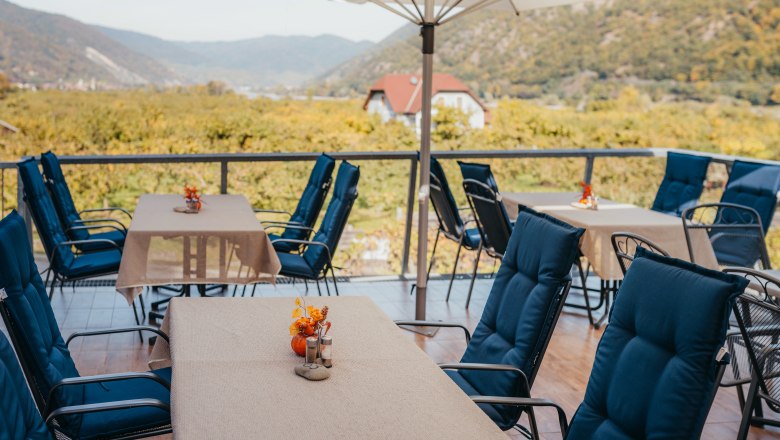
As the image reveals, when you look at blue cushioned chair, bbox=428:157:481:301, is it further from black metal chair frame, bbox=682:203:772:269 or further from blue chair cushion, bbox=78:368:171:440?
blue chair cushion, bbox=78:368:171:440

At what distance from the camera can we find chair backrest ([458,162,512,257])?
5.44 meters

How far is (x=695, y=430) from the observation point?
2.20 meters

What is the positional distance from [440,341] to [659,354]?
10.0ft

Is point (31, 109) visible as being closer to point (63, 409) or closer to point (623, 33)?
point (623, 33)

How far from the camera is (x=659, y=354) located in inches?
91.2

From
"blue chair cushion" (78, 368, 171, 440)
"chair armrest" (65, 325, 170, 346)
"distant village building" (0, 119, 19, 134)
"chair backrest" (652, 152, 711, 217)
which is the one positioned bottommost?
"distant village building" (0, 119, 19, 134)

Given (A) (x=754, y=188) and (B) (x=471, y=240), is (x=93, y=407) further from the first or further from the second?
(A) (x=754, y=188)

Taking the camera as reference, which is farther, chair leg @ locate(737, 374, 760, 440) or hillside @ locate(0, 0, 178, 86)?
hillside @ locate(0, 0, 178, 86)

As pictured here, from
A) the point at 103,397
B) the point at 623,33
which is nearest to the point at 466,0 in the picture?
the point at 103,397

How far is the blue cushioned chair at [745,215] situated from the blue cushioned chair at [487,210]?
1.11 meters

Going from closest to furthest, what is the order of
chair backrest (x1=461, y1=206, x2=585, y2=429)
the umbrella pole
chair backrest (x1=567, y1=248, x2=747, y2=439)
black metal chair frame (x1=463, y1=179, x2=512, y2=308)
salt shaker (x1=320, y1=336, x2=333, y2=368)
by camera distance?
chair backrest (x1=567, y1=248, x2=747, y2=439) → salt shaker (x1=320, y1=336, x2=333, y2=368) → chair backrest (x1=461, y1=206, x2=585, y2=429) → the umbrella pole → black metal chair frame (x1=463, y1=179, x2=512, y2=308)

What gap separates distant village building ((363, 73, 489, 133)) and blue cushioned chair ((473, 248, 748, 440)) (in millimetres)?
15357

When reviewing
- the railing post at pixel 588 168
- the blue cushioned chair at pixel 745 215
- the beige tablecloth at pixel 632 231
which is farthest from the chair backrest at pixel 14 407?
the railing post at pixel 588 168

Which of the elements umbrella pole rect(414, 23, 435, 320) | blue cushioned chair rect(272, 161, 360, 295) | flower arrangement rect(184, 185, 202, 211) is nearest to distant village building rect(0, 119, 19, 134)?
flower arrangement rect(184, 185, 202, 211)
